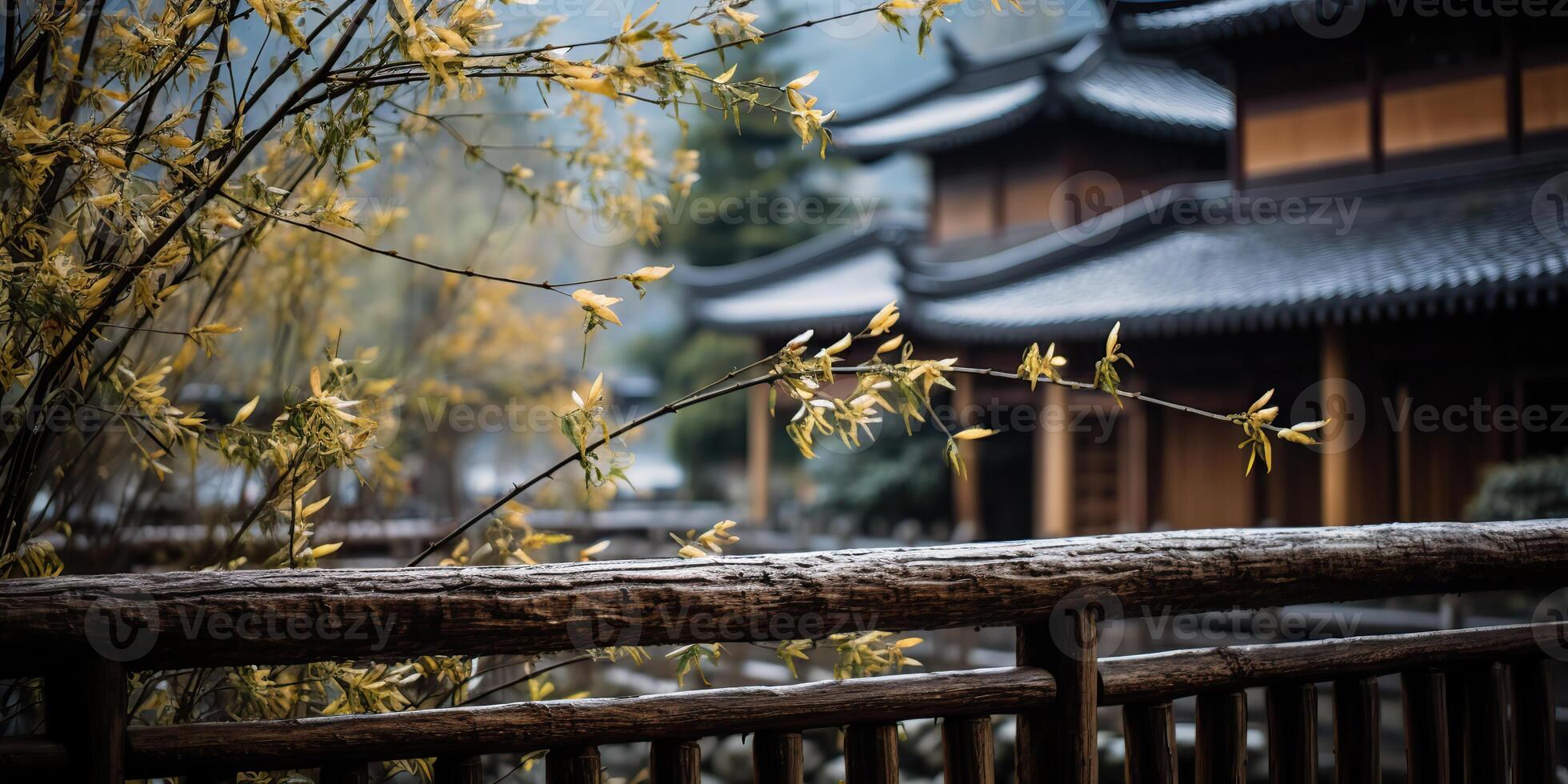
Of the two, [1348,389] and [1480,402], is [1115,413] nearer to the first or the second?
[1348,389]

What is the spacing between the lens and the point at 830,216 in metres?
16.8

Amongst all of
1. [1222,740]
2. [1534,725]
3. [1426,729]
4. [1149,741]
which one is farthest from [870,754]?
[1534,725]

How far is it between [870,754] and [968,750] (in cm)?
16

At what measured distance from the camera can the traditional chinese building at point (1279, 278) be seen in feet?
25.7

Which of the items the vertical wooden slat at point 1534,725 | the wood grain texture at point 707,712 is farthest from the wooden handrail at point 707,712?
the vertical wooden slat at point 1534,725

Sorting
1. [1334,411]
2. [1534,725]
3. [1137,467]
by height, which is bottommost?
[1534,725]

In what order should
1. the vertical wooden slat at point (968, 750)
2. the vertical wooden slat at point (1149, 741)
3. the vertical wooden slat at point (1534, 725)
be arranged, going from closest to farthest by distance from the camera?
the vertical wooden slat at point (968, 750) → the vertical wooden slat at point (1149, 741) → the vertical wooden slat at point (1534, 725)

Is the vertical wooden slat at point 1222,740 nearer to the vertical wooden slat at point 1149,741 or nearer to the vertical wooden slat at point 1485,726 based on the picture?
the vertical wooden slat at point 1149,741

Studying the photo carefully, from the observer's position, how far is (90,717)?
1.25 m

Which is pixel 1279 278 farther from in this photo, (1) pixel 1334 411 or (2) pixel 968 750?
(2) pixel 968 750

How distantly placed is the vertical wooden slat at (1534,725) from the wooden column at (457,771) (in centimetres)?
194

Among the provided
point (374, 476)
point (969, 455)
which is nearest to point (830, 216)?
point (969, 455)

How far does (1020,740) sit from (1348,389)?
760 centimetres

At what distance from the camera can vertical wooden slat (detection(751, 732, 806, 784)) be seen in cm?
153
